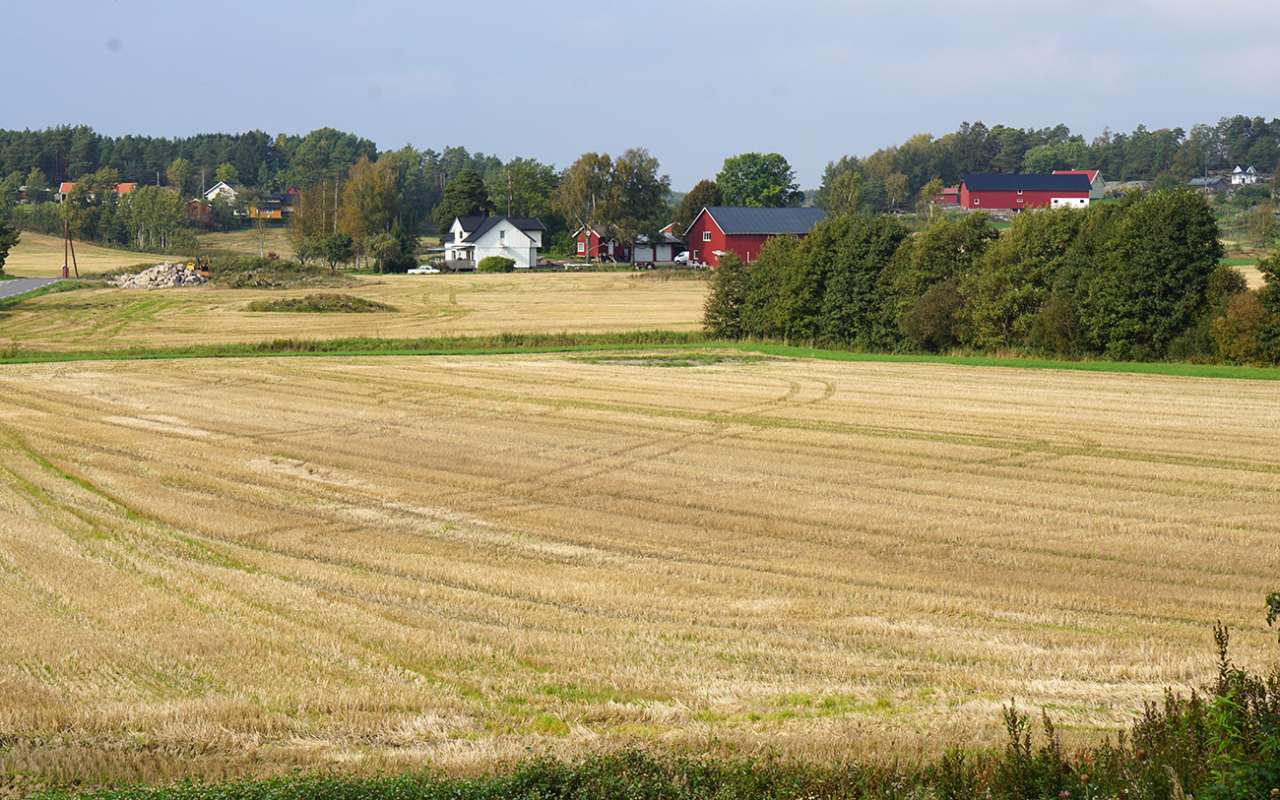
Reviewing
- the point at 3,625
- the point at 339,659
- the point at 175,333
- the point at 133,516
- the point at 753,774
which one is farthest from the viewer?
the point at 175,333

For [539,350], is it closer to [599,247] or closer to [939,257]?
[939,257]

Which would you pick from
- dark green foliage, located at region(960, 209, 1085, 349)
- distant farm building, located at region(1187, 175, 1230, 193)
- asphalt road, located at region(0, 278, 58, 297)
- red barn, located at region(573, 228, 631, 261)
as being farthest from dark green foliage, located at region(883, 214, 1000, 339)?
distant farm building, located at region(1187, 175, 1230, 193)

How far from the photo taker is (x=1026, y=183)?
13825 centimetres

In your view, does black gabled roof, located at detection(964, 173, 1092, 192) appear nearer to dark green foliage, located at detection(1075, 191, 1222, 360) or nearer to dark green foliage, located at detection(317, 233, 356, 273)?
dark green foliage, located at detection(317, 233, 356, 273)

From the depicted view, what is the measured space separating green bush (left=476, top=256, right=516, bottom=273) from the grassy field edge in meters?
58.3

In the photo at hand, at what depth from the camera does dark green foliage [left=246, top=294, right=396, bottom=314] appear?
69125 millimetres

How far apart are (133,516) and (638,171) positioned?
103 metres

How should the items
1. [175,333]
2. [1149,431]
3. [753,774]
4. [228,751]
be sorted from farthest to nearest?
[175,333]
[1149,431]
[228,751]
[753,774]

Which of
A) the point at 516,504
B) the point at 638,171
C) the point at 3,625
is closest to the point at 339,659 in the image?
the point at 3,625

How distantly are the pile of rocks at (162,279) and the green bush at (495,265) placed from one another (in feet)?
84.5

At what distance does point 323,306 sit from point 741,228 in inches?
1847

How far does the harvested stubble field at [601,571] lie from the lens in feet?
37.8

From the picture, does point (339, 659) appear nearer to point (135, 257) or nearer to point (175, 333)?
point (175, 333)

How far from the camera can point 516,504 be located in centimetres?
2258
